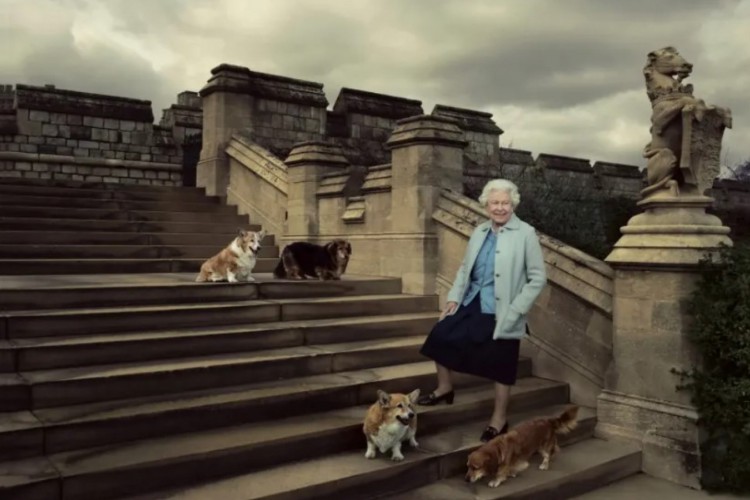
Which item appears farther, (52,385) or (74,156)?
(74,156)

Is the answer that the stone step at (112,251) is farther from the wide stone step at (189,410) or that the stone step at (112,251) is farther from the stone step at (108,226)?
the wide stone step at (189,410)

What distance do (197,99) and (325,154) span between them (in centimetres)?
943

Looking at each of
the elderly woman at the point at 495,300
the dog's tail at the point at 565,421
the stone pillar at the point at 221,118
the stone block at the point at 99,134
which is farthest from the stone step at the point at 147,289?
the stone block at the point at 99,134

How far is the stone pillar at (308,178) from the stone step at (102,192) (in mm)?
2776

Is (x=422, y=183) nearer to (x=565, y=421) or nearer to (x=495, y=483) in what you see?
(x=565, y=421)

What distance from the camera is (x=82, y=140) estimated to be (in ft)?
44.0

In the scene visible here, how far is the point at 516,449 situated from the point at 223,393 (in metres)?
2.29

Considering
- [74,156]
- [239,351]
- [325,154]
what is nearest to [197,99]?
[74,156]

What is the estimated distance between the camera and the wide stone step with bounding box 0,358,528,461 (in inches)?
153

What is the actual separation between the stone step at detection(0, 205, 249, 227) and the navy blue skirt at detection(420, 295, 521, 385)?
21.1ft

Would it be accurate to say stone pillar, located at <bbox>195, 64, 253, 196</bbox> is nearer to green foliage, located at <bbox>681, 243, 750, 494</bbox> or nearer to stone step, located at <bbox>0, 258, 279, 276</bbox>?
stone step, located at <bbox>0, 258, 279, 276</bbox>

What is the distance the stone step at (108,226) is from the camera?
8.41 m

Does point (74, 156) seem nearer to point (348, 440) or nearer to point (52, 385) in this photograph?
point (52, 385)

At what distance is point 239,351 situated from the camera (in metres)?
5.50
